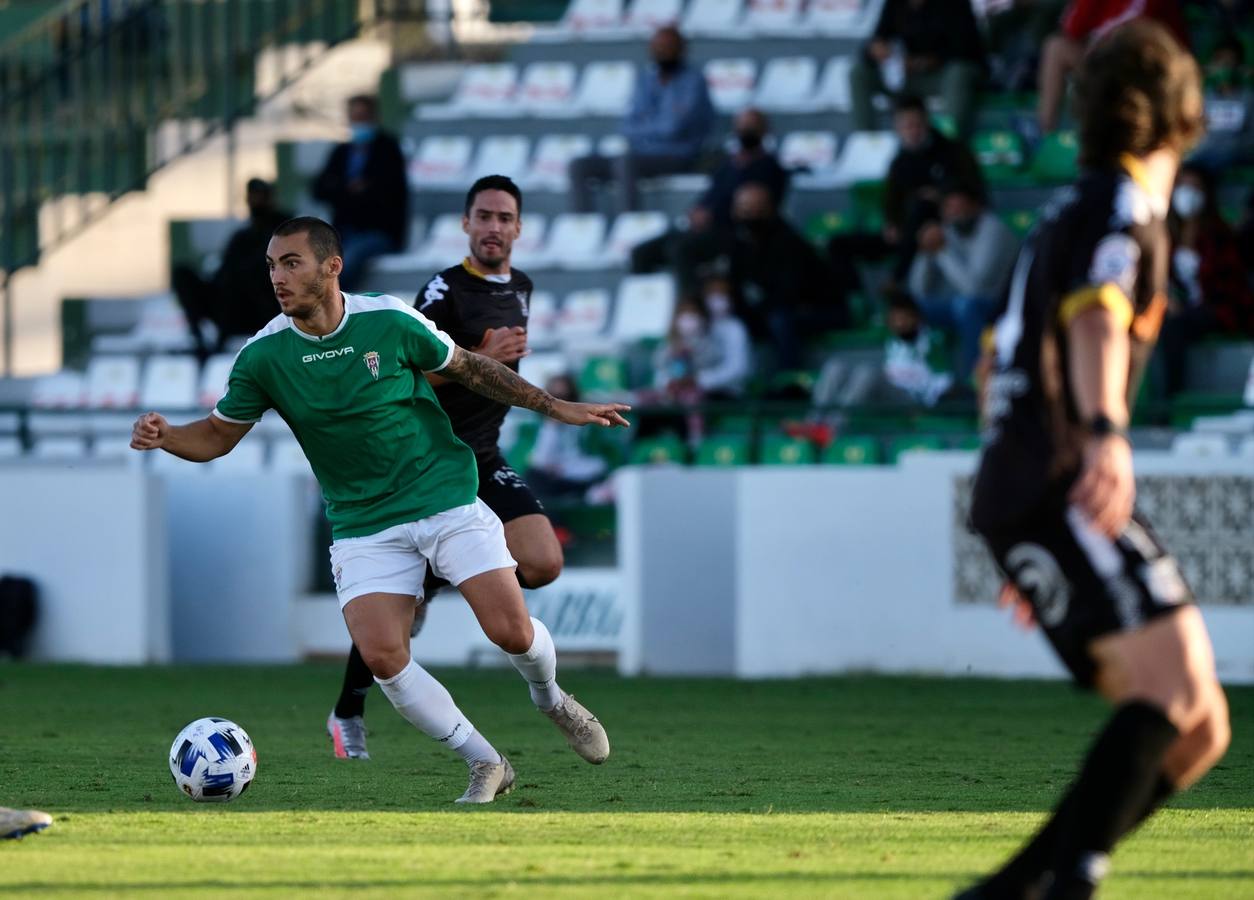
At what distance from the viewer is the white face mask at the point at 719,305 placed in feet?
53.1

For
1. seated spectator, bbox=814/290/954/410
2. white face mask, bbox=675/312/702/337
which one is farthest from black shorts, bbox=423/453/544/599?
white face mask, bbox=675/312/702/337

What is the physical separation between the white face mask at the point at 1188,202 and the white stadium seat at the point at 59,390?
28.9 ft

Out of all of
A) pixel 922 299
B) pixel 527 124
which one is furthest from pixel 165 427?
pixel 527 124

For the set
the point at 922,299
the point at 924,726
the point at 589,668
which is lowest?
the point at 589,668

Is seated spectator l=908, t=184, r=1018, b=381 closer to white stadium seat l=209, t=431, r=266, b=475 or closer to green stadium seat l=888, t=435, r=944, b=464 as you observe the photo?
green stadium seat l=888, t=435, r=944, b=464

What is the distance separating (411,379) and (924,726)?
13.5ft

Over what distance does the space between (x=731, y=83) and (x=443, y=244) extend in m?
3.16

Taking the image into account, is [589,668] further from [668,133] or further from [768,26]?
[768,26]

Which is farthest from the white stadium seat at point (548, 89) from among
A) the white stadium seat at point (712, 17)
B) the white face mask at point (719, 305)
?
the white face mask at point (719, 305)

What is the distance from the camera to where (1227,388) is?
50.9 ft

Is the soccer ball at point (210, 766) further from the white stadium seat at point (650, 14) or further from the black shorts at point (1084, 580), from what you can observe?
the white stadium seat at point (650, 14)

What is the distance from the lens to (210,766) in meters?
7.55

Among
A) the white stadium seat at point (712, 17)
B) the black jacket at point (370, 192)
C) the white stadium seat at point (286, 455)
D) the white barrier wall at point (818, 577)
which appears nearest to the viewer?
the white barrier wall at point (818, 577)

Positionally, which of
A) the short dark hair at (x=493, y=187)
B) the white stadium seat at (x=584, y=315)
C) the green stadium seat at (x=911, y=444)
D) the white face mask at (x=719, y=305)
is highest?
the short dark hair at (x=493, y=187)
